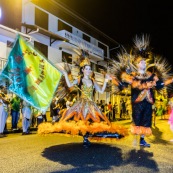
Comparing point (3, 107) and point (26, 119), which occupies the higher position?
point (3, 107)

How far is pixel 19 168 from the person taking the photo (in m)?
4.01

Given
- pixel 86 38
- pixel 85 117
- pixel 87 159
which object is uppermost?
pixel 86 38

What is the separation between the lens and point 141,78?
6.13m

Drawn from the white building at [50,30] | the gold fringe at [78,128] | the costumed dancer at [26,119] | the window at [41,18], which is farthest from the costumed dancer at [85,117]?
the window at [41,18]

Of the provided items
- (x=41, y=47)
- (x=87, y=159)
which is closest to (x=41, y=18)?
(x=41, y=47)

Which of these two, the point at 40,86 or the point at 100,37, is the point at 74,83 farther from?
the point at 100,37

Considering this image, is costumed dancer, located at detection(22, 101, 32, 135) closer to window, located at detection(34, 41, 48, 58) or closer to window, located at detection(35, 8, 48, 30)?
window, located at detection(34, 41, 48, 58)

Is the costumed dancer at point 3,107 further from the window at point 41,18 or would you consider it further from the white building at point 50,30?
the window at point 41,18

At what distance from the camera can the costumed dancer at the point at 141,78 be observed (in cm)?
605

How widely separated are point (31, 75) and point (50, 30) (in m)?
19.4

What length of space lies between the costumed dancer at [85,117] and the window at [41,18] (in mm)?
17510

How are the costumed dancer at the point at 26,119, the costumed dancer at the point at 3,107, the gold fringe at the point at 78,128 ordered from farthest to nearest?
the costumed dancer at the point at 26,119
the costumed dancer at the point at 3,107
the gold fringe at the point at 78,128

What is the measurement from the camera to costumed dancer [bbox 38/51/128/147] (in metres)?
5.20

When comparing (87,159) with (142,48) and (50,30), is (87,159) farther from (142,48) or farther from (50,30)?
(50,30)
